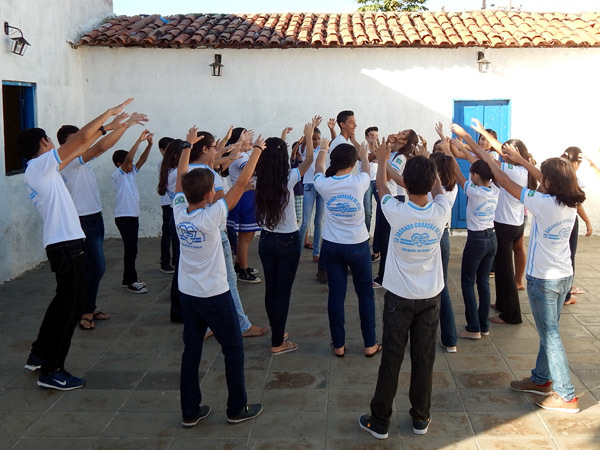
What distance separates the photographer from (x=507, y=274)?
20.5 feet

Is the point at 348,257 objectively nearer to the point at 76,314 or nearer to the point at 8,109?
the point at 76,314

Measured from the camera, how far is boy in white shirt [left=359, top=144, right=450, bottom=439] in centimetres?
399

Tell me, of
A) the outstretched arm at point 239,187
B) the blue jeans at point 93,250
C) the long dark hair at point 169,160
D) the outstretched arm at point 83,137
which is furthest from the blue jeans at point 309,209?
the outstretched arm at point 239,187

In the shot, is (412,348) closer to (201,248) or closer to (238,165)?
(201,248)

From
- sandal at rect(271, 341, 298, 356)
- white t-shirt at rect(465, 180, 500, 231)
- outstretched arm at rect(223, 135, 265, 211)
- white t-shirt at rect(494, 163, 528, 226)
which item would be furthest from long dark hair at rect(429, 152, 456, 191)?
sandal at rect(271, 341, 298, 356)

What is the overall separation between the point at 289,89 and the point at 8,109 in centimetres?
433

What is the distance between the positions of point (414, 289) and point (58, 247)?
8.90 feet

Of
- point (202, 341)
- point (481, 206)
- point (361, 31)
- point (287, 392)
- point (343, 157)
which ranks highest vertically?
point (361, 31)

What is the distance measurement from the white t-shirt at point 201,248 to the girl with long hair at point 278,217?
116 cm

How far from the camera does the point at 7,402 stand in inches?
188

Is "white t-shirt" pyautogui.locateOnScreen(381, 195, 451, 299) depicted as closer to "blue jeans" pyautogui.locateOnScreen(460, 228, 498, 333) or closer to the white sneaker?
"blue jeans" pyautogui.locateOnScreen(460, 228, 498, 333)

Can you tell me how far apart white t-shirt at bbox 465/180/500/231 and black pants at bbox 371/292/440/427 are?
1713mm

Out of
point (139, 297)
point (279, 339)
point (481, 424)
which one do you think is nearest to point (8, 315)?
point (139, 297)

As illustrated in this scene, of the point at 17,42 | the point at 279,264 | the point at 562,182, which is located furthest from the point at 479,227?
the point at 17,42
